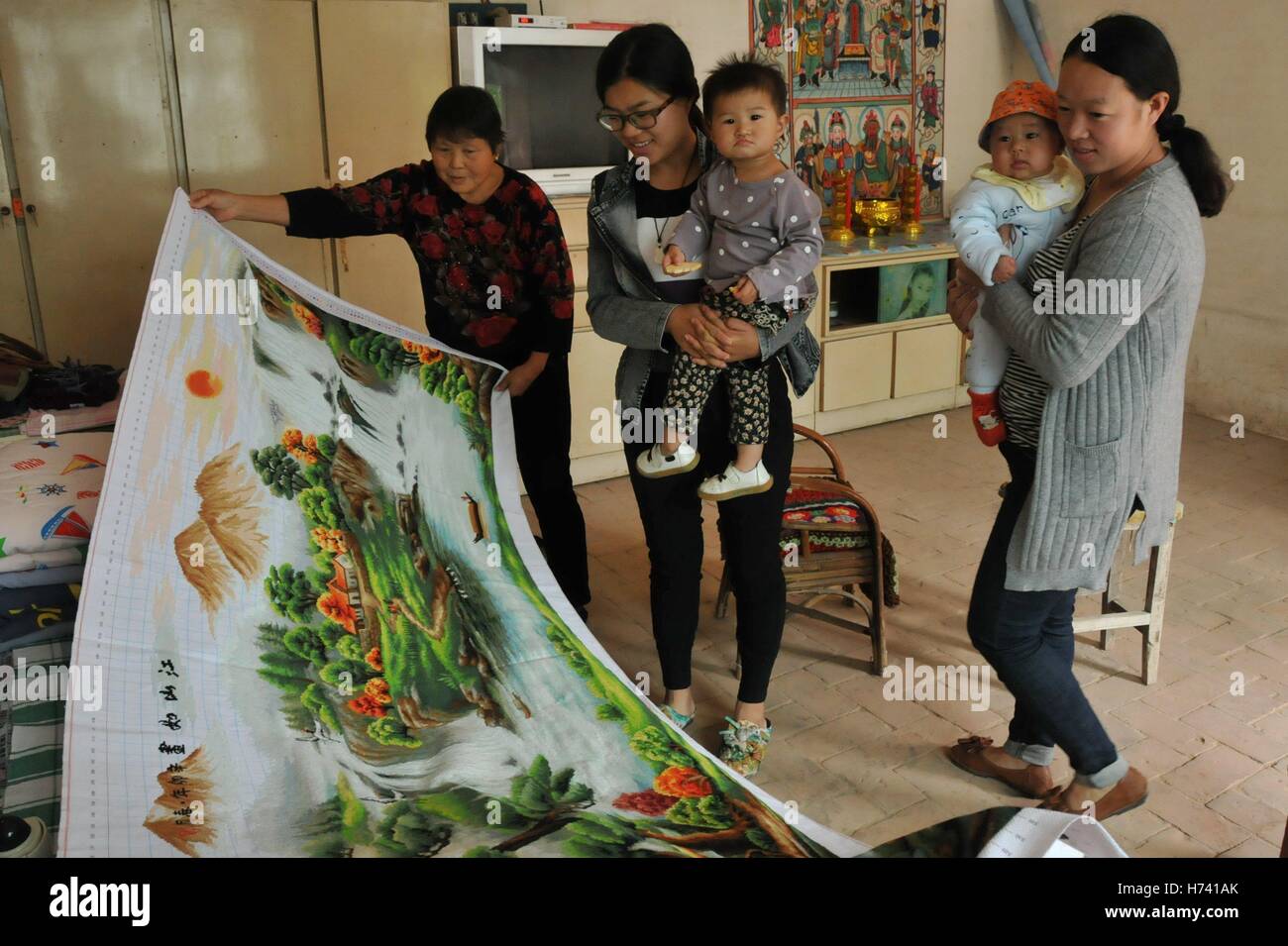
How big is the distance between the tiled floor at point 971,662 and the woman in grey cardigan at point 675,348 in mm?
246

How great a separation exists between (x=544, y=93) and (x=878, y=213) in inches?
72.9

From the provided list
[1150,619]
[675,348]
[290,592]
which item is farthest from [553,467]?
[1150,619]

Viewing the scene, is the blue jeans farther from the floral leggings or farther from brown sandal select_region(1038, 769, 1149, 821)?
the floral leggings

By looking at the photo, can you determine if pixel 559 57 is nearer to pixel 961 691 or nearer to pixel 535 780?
pixel 961 691

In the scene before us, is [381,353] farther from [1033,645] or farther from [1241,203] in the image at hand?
[1241,203]

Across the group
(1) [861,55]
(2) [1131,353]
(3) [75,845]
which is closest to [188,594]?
(3) [75,845]

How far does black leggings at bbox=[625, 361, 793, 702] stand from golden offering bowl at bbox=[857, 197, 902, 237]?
117 inches

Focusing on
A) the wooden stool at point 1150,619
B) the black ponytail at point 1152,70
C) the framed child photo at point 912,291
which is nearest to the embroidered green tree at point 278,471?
the black ponytail at point 1152,70

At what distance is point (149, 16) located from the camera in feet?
11.0

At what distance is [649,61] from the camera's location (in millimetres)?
2117

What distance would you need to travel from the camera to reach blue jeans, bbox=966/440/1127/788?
2.09 meters

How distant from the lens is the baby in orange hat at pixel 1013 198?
1993mm

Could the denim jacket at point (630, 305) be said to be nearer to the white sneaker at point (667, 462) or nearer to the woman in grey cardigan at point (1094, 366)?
the white sneaker at point (667, 462)
